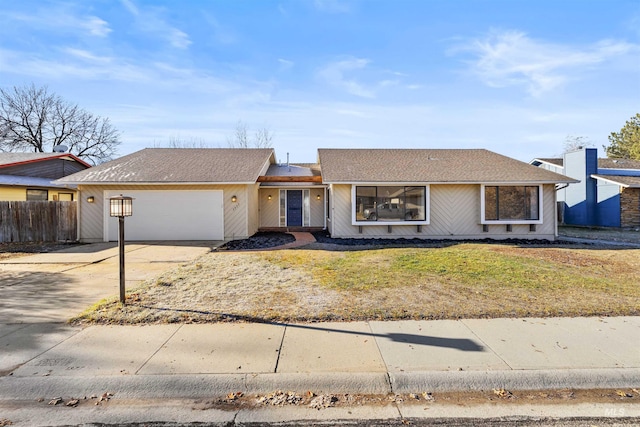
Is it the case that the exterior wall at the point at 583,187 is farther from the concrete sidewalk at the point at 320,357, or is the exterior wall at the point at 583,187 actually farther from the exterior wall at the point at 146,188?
the concrete sidewalk at the point at 320,357

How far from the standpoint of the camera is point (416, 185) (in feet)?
44.1

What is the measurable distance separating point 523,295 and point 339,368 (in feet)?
13.3

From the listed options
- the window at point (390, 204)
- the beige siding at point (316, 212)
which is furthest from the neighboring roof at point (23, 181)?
the window at point (390, 204)

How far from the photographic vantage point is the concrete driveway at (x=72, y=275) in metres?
5.32

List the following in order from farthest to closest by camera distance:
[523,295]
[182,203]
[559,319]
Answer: [182,203] < [523,295] < [559,319]

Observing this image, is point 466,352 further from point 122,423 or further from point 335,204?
point 335,204

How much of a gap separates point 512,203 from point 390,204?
496 cm

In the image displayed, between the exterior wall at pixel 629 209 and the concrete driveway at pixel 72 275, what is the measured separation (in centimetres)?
2163

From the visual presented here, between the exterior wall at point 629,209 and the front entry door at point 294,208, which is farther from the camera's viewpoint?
the exterior wall at point 629,209

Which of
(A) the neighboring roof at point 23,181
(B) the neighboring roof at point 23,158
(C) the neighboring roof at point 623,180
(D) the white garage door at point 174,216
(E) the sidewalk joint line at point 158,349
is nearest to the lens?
(E) the sidewalk joint line at point 158,349

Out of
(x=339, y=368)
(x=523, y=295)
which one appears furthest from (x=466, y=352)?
(x=523, y=295)

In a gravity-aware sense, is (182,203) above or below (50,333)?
above

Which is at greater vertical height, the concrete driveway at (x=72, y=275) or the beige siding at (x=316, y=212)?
the beige siding at (x=316, y=212)

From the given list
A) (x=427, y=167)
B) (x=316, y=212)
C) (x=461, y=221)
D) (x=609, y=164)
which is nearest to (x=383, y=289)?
(x=461, y=221)
